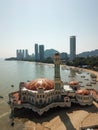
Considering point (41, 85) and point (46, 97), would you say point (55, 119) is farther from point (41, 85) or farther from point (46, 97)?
point (41, 85)

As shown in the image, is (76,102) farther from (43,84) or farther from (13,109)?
(13,109)

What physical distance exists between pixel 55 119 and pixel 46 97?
740 cm

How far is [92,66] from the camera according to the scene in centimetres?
16788

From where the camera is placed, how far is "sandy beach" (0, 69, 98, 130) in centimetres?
4641

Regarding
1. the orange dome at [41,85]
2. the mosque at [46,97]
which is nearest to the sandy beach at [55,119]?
the mosque at [46,97]

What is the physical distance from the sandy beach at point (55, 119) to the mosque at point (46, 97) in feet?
4.67

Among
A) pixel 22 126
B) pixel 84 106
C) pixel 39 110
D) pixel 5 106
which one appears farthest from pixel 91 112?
pixel 5 106

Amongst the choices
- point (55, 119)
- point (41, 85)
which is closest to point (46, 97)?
point (41, 85)

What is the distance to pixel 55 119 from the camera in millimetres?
50594

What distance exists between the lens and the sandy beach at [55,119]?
152ft

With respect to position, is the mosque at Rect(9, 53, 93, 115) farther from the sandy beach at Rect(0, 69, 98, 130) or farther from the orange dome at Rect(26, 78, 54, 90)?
the sandy beach at Rect(0, 69, 98, 130)

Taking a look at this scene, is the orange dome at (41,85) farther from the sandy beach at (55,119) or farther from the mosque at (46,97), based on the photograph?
the sandy beach at (55,119)

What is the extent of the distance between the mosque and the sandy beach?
1.42 metres

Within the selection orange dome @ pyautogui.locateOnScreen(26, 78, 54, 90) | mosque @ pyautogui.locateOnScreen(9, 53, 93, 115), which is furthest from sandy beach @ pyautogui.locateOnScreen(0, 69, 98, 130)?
orange dome @ pyautogui.locateOnScreen(26, 78, 54, 90)
